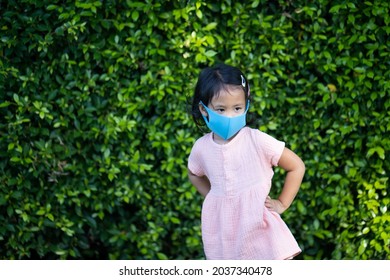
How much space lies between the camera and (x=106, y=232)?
5176 millimetres

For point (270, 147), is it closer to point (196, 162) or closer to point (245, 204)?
point (245, 204)

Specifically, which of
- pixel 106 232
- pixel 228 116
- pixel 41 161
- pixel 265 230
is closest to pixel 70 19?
pixel 41 161

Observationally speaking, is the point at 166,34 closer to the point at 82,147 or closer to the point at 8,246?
the point at 82,147

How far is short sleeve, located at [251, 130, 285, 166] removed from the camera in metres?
3.53

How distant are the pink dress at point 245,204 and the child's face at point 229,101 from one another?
162 millimetres

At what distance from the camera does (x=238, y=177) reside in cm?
354

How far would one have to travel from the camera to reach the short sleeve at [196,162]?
12.2ft

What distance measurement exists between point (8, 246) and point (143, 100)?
1371mm

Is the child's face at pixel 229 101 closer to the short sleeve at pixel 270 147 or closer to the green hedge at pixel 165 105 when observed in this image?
the short sleeve at pixel 270 147

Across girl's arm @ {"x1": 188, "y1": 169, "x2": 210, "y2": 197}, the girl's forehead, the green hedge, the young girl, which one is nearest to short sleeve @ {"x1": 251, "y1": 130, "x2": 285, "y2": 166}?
the young girl

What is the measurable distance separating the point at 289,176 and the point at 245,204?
0.28 m

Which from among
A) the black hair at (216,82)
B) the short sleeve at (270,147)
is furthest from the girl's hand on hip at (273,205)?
the black hair at (216,82)

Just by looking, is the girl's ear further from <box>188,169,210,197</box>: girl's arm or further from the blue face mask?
<box>188,169,210,197</box>: girl's arm

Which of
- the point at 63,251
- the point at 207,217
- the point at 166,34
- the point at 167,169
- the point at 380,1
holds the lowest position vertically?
the point at 63,251
